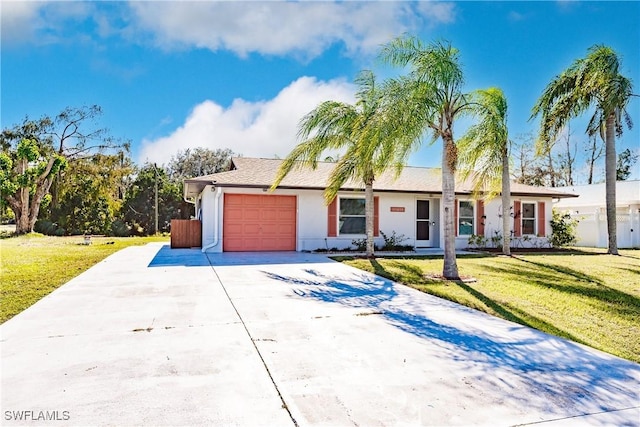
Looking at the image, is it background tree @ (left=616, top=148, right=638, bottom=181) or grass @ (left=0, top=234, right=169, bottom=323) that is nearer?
grass @ (left=0, top=234, right=169, bottom=323)

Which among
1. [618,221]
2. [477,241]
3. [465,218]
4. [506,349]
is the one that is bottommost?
[506,349]

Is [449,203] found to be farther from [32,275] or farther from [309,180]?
[32,275]

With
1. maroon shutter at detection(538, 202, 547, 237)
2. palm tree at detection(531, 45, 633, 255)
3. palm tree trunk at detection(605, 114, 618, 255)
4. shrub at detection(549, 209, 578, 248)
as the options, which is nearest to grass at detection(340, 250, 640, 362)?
palm tree trunk at detection(605, 114, 618, 255)

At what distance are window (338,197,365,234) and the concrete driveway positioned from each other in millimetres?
9329

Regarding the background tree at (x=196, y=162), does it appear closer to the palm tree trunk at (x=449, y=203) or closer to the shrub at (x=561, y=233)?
the shrub at (x=561, y=233)

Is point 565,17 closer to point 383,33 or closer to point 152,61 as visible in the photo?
point 383,33

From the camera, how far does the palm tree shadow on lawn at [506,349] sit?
3.85 m

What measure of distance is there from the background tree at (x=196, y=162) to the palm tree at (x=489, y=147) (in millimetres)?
37717

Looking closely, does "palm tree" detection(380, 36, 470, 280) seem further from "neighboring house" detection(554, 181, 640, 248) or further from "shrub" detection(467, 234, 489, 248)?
"neighboring house" detection(554, 181, 640, 248)

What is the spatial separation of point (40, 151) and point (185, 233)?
59.5ft

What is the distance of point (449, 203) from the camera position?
Answer: 9656 millimetres

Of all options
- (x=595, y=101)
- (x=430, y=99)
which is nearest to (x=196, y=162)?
(x=595, y=101)

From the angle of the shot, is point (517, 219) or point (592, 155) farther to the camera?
point (592, 155)

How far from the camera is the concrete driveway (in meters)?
3.24
